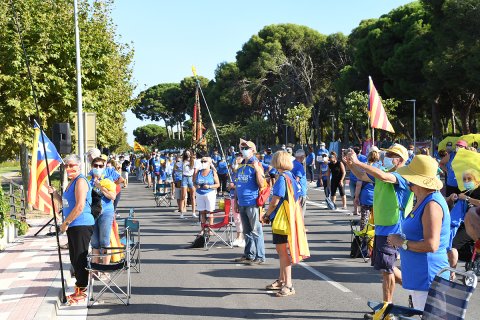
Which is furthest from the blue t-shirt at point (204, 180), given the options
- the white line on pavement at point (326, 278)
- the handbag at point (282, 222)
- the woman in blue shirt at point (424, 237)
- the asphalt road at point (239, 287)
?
the woman in blue shirt at point (424, 237)

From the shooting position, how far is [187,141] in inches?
3329

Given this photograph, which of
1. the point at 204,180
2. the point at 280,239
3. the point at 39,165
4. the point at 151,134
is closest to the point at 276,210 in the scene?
the point at 280,239

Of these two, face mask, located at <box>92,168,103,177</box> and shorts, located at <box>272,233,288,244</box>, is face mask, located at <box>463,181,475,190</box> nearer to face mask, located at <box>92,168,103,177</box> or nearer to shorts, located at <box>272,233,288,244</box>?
shorts, located at <box>272,233,288,244</box>

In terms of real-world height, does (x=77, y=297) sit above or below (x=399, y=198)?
below

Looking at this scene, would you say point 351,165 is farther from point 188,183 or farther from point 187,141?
point 187,141

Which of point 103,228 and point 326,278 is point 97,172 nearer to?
point 103,228

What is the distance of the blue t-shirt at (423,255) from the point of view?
4.78 m

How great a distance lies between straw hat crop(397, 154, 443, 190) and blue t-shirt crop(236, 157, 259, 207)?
5.33 m

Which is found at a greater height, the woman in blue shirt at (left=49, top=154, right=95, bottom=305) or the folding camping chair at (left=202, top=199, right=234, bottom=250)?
the woman in blue shirt at (left=49, top=154, right=95, bottom=305)

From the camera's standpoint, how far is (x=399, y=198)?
270 inches

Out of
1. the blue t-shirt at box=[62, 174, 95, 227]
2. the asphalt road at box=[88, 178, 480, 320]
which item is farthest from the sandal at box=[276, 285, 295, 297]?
the blue t-shirt at box=[62, 174, 95, 227]

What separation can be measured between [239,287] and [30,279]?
2.89 meters

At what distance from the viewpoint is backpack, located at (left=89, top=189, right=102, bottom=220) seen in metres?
8.59

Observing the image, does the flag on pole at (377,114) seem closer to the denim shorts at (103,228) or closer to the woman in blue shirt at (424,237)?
the denim shorts at (103,228)
